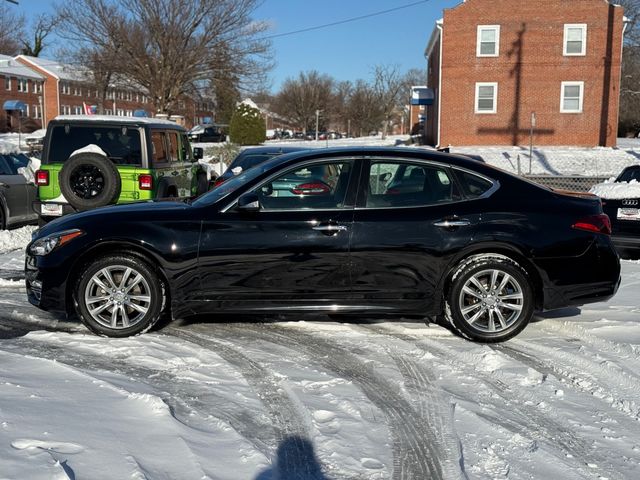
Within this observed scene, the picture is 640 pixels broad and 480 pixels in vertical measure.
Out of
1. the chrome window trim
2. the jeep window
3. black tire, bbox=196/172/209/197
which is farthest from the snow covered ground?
black tire, bbox=196/172/209/197

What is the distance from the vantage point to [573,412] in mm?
4301

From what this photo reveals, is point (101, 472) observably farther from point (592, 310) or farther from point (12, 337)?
point (592, 310)

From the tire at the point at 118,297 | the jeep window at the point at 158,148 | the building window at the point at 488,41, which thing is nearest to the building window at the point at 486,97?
the building window at the point at 488,41

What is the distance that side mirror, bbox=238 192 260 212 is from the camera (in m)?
5.64

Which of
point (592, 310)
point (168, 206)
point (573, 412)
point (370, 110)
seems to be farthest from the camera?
point (370, 110)

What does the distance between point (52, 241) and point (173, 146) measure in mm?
6019

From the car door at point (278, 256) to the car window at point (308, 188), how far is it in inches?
0.7

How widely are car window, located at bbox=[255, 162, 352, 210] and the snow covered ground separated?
114 cm

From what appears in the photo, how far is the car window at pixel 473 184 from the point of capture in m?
5.82

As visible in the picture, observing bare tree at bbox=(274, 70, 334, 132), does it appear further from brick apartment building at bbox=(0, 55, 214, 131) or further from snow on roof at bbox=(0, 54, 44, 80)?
snow on roof at bbox=(0, 54, 44, 80)

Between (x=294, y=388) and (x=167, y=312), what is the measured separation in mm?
1686

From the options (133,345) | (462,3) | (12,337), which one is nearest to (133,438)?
(133,345)

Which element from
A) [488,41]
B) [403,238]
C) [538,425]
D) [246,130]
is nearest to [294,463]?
[538,425]

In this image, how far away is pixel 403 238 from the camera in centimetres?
562
